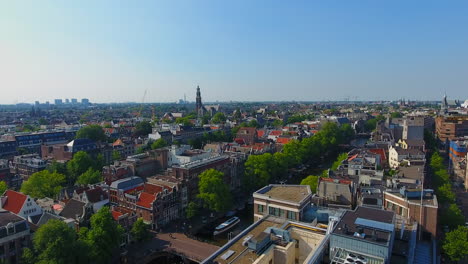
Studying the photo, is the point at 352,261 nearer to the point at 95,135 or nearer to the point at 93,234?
the point at 93,234

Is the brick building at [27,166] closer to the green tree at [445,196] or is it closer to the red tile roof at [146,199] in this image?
A: the red tile roof at [146,199]

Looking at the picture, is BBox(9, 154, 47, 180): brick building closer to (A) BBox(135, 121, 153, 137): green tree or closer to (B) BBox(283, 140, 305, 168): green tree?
(A) BBox(135, 121, 153, 137): green tree

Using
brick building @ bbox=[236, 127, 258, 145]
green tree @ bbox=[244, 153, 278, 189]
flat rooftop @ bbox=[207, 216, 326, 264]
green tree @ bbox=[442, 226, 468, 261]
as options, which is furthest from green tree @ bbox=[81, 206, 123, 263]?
brick building @ bbox=[236, 127, 258, 145]

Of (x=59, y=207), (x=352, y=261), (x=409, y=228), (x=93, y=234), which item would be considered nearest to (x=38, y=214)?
(x=59, y=207)

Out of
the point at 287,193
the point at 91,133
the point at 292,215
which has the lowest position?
the point at 292,215

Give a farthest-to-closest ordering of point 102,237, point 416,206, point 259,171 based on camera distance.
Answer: point 259,171 → point 416,206 → point 102,237

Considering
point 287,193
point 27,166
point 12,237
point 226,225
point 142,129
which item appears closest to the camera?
point 12,237

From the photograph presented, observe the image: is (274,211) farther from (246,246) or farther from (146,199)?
(146,199)

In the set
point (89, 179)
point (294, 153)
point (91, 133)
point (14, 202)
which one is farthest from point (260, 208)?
point (91, 133)
